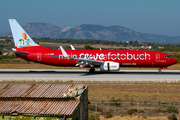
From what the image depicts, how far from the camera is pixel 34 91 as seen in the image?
1280 centimetres

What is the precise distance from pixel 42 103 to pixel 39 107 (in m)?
0.51

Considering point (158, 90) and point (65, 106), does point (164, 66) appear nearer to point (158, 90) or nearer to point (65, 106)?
point (158, 90)

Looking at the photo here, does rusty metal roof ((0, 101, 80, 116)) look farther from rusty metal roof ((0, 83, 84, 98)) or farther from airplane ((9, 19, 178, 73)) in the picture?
airplane ((9, 19, 178, 73))

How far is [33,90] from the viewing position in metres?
13.0

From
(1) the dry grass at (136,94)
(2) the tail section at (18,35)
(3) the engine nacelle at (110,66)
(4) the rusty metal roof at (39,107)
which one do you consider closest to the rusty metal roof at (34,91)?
(4) the rusty metal roof at (39,107)

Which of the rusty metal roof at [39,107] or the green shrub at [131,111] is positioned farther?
the green shrub at [131,111]

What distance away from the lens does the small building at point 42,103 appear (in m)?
10.5

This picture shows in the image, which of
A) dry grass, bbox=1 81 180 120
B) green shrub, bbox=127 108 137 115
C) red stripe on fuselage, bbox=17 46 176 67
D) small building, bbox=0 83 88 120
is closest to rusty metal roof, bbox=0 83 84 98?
small building, bbox=0 83 88 120

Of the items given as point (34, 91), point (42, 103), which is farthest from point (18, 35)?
point (42, 103)

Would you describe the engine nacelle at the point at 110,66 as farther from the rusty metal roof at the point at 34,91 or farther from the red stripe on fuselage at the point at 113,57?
the rusty metal roof at the point at 34,91

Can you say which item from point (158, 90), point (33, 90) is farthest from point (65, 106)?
point (158, 90)

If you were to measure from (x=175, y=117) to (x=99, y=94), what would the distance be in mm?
9257

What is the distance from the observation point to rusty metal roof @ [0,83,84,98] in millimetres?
12148

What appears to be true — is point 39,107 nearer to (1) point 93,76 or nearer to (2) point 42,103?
(2) point 42,103
